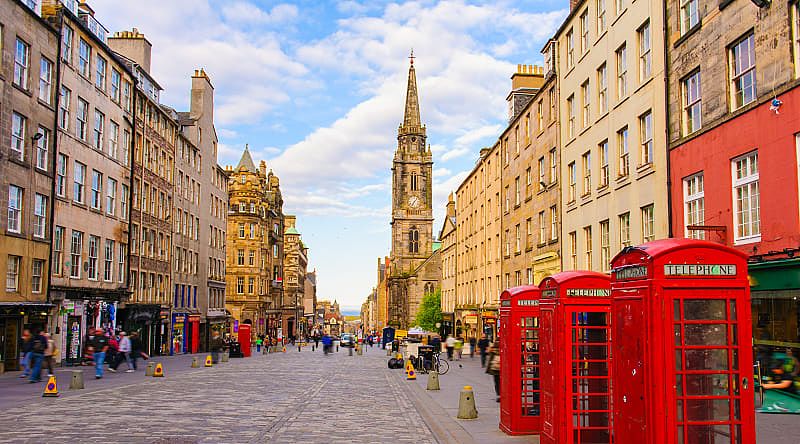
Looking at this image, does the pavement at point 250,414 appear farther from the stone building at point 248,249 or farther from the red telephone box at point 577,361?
the stone building at point 248,249

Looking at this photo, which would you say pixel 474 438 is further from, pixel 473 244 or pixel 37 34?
pixel 473 244

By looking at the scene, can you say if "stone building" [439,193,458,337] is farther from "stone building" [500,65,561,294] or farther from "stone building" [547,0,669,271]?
"stone building" [547,0,669,271]

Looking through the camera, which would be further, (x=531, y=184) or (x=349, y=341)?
(x=349, y=341)

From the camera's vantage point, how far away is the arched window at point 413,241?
128m

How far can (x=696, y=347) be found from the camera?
7762 mm

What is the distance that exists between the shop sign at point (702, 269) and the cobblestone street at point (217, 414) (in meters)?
6.61

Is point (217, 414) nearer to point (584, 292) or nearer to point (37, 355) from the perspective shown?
point (584, 292)

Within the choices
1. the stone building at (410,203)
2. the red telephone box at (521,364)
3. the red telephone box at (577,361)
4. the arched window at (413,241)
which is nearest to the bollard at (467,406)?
the red telephone box at (521,364)

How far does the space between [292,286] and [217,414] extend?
102 meters

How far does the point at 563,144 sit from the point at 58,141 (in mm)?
22757

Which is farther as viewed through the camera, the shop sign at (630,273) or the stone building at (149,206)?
the stone building at (149,206)

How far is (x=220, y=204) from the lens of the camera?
6881cm

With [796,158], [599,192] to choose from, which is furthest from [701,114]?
[599,192]

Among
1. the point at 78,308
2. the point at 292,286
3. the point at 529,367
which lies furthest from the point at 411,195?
the point at 529,367
